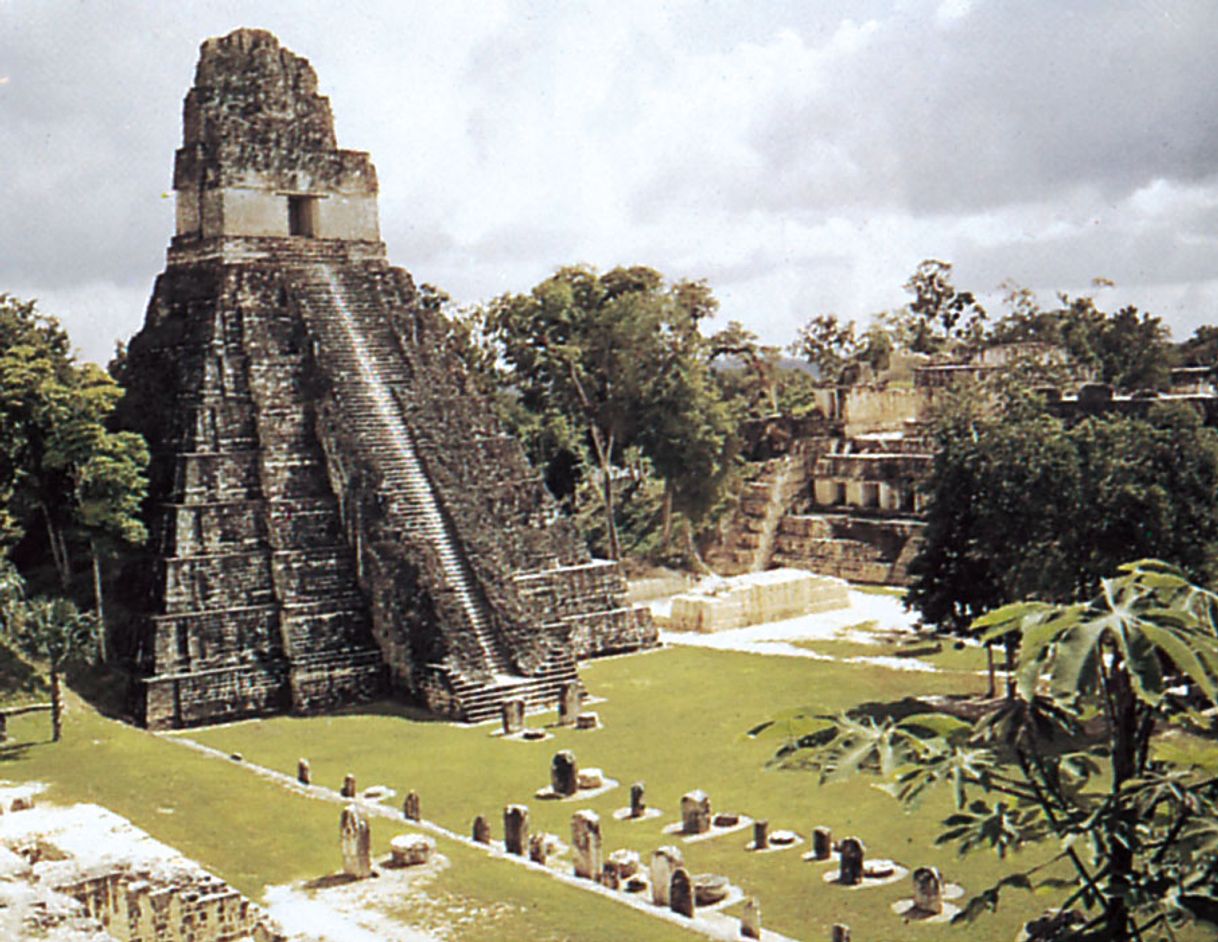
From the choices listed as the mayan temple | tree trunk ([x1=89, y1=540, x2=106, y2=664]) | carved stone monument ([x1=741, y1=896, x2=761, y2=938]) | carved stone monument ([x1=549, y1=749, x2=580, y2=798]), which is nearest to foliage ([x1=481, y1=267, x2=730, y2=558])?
the mayan temple

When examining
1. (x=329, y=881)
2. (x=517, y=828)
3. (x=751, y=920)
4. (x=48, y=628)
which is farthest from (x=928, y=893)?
(x=48, y=628)

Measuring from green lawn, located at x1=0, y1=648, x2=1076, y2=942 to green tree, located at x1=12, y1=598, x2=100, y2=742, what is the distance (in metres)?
0.63

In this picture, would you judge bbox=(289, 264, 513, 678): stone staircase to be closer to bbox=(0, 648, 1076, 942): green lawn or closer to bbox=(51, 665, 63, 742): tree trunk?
bbox=(0, 648, 1076, 942): green lawn

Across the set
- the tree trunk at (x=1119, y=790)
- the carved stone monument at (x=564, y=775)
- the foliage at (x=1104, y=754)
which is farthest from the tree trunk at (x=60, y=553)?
the tree trunk at (x=1119, y=790)

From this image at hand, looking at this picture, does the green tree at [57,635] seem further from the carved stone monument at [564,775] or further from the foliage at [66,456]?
the carved stone monument at [564,775]

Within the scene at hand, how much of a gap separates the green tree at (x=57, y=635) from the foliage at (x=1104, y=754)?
17.8 metres

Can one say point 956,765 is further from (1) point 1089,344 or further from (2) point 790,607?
(1) point 1089,344

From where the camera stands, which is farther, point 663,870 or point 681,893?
point 663,870

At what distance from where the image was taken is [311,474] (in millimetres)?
27078

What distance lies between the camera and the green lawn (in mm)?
14555

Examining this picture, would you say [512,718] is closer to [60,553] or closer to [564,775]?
[564,775]

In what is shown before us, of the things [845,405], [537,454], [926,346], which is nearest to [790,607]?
[537,454]

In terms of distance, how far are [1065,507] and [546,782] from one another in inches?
343

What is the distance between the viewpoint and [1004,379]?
140 ft
